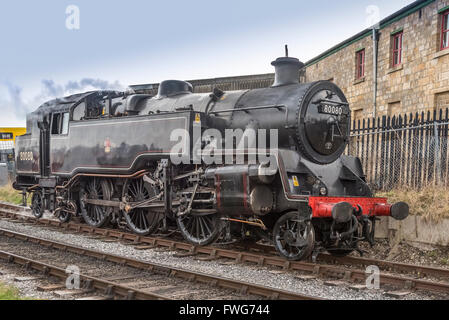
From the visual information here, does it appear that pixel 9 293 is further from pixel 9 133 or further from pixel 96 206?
pixel 9 133

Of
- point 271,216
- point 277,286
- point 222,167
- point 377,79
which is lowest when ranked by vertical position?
point 277,286

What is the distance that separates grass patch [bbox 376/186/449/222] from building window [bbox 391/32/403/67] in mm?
7317

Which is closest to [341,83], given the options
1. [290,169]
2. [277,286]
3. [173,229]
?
[173,229]

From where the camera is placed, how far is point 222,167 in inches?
270

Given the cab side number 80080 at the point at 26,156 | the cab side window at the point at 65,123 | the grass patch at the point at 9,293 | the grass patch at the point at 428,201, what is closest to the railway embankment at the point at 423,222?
the grass patch at the point at 428,201

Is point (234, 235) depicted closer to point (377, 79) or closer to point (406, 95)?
point (406, 95)

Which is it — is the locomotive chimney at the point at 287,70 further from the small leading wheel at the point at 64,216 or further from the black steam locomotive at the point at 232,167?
the small leading wheel at the point at 64,216

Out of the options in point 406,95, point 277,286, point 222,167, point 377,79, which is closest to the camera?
point 277,286

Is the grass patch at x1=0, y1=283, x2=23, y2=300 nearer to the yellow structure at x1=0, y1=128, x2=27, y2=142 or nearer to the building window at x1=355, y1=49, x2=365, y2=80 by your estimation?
the building window at x1=355, y1=49, x2=365, y2=80

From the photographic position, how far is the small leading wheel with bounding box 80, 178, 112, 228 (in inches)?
366

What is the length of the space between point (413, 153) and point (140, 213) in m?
5.40

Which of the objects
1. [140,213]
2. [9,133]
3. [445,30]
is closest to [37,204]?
[140,213]

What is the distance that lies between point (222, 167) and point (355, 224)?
2.07m

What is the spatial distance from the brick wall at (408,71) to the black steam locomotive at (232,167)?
6446 millimetres
